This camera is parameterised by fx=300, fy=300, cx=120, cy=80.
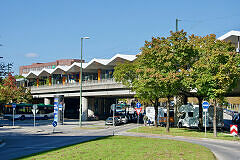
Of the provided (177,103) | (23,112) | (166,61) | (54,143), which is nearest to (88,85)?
(23,112)

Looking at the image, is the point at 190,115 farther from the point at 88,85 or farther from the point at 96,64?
the point at 96,64

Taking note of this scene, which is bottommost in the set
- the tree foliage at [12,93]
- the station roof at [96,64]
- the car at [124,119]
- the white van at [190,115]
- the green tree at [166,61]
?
the car at [124,119]

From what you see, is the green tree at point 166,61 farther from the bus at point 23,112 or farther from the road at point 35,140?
the bus at point 23,112

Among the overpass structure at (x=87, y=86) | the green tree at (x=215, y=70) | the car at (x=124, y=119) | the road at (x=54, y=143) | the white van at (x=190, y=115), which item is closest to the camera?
the road at (x=54, y=143)

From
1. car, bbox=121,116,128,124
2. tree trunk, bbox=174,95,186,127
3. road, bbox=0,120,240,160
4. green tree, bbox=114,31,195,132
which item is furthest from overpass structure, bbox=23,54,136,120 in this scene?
road, bbox=0,120,240,160

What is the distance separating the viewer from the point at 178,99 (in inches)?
1718

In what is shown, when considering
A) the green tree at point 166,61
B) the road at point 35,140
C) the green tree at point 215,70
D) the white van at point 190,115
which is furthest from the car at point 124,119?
the green tree at point 215,70

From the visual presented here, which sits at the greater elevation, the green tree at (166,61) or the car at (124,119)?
the green tree at (166,61)

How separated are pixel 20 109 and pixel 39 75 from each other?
72.1ft

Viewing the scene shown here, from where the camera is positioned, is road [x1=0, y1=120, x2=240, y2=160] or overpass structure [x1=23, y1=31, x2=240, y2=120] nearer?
road [x1=0, y1=120, x2=240, y2=160]

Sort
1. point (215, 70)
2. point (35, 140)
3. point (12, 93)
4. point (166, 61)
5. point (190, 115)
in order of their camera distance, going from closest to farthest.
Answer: point (35, 140), point (215, 70), point (166, 61), point (190, 115), point (12, 93)

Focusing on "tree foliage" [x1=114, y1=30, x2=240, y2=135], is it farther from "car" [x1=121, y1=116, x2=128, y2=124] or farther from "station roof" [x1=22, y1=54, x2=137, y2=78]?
"station roof" [x1=22, y1=54, x2=137, y2=78]

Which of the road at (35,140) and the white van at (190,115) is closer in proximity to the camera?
the road at (35,140)

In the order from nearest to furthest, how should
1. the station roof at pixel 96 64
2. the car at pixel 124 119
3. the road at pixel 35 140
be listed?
the road at pixel 35 140 → the car at pixel 124 119 → the station roof at pixel 96 64
